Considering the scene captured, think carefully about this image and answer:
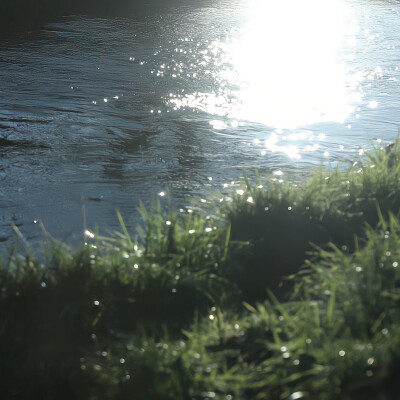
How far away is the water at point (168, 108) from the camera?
523cm

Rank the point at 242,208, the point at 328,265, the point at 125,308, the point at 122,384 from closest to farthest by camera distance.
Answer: the point at 122,384, the point at 125,308, the point at 328,265, the point at 242,208

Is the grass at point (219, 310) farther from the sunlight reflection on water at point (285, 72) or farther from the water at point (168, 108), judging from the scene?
the sunlight reflection on water at point (285, 72)

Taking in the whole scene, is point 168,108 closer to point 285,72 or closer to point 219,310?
point 285,72

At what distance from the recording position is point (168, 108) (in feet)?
23.9

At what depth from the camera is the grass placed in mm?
2637

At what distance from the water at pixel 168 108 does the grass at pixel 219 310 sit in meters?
1.06

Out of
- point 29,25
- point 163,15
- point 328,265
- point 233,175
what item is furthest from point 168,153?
point 163,15

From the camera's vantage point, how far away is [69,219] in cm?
466

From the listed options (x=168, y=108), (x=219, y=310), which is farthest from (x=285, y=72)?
(x=219, y=310)

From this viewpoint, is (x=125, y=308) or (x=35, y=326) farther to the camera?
A: (x=125, y=308)

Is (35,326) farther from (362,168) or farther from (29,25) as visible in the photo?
(29,25)

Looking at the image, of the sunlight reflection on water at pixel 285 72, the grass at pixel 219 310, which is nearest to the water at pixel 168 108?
the sunlight reflection on water at pixel 285 72

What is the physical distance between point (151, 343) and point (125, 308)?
0.45m

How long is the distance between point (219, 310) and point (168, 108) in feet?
14.5
